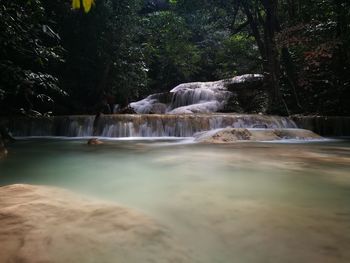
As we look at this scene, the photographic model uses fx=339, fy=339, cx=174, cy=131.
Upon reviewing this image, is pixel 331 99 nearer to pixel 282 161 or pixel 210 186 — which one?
pixel 282 161

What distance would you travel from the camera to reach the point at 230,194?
2.78 m

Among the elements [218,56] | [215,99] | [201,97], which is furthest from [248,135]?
[218,56]

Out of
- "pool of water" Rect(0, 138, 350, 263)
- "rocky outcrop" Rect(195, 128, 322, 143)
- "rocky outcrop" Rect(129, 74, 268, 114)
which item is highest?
"rocky outcrop" Rect(129, 74, 268, 114)

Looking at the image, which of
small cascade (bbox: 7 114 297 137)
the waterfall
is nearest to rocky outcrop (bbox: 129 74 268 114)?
the waterfall

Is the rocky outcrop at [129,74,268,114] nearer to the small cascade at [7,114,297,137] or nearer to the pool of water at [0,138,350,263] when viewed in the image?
the small cascade at [7,114,297,137]

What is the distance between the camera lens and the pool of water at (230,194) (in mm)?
1680

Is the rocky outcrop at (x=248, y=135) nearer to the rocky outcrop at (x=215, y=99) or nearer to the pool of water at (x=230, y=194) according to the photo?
the pool of water at (x=230, y=194)

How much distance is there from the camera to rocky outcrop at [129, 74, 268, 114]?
572 inches

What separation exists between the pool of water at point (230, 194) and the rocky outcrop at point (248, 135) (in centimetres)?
219

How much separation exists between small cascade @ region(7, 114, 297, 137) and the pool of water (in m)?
4.30

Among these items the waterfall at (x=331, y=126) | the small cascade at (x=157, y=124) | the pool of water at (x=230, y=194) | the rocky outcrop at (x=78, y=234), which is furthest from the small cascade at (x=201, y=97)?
the rocky outcrop at (x=78, y=234)

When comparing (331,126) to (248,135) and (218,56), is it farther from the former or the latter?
(218,56)

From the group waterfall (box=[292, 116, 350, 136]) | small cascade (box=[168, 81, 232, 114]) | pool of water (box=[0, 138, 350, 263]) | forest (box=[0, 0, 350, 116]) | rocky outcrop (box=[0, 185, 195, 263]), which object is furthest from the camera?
small cascade (box=[168, 81, 232, 114])

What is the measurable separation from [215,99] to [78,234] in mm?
13815
